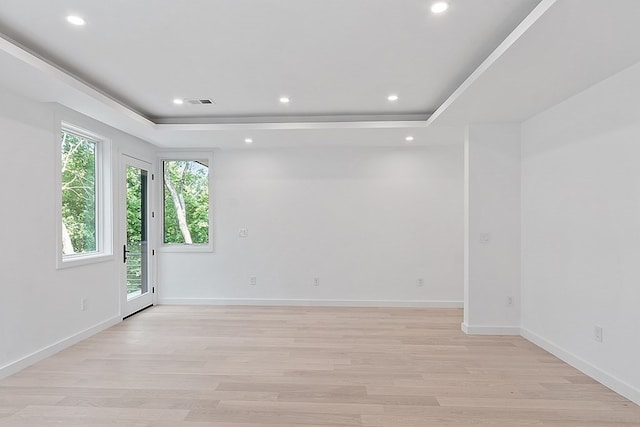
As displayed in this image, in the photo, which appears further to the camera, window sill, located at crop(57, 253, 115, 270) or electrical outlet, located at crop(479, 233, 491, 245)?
electrical outlet, located at crop(479, 233, 491, 245)

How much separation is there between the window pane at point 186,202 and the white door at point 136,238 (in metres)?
0.34

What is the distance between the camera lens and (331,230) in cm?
552

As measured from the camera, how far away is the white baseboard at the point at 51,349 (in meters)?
3.00

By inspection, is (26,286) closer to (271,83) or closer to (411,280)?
(271,83)

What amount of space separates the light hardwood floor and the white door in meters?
0.78

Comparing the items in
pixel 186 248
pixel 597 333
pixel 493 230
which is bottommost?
pixel 597 333

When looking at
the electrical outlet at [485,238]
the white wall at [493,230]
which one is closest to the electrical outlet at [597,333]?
the white wall at [493,230]

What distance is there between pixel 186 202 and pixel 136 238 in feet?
3.12

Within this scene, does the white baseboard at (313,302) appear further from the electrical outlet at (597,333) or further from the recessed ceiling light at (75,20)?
the recessed ceiling light at (75,20)

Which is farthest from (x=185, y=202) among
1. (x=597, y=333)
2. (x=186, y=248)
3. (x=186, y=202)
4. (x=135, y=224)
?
(x=597, y=333)

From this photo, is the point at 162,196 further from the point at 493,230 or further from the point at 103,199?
the point at 493,230

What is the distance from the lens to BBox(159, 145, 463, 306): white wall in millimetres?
5430

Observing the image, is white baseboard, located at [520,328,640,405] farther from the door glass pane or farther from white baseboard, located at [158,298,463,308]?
the door glass pane

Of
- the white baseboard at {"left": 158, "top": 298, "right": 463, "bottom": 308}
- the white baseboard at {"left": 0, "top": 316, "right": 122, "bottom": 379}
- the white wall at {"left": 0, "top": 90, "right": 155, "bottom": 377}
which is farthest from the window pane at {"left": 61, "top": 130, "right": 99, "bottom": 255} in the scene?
the white baseboard at {"left": 158, "top": 298, "right": 463, "bottom": 308}
